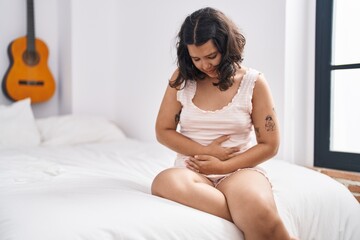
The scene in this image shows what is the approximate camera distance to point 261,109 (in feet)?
3.89

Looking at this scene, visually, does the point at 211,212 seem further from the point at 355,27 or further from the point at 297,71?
the point at 355,27

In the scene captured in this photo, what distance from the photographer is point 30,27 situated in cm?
275

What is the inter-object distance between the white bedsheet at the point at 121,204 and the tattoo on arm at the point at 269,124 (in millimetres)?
200

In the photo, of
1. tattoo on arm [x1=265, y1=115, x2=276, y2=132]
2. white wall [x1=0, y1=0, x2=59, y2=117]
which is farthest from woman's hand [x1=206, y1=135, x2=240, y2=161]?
white wall [x1=0, y1=0, x2=59, y2=117]

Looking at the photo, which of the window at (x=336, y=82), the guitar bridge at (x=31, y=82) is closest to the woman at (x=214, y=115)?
the window at (x=336, y=82)

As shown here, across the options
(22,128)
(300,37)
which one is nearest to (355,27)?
(300,37)

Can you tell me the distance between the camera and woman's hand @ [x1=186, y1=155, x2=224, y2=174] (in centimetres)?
113

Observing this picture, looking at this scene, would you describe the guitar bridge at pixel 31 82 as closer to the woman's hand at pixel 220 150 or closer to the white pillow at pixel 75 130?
the white pillow at pixel 75 130

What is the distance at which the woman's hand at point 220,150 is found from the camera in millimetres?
1162

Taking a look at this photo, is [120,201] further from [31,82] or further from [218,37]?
[31,82]

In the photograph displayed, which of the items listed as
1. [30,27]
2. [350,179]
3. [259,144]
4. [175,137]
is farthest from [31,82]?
[350,179]

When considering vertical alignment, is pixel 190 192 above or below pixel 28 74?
below

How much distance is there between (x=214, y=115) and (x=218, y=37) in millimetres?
243

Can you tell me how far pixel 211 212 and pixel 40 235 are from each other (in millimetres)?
424
